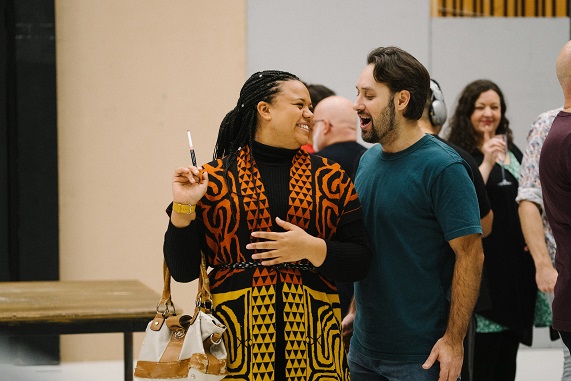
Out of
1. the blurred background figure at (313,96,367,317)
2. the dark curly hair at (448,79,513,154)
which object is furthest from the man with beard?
the dark curly hair at (448,79,513,154)

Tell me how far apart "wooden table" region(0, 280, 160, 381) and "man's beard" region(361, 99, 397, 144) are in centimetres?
140

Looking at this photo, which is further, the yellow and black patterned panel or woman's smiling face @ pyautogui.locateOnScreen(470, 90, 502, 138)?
the yellow and black patterned panel

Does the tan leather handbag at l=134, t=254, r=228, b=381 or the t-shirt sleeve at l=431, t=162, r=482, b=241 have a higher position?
the t-shirt sleeve at l=431, t=162, r=482, b=241

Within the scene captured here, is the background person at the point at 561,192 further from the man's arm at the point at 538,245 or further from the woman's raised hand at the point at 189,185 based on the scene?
the woman's raised hand at the point at 189,185

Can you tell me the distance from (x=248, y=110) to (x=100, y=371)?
13.1 feet

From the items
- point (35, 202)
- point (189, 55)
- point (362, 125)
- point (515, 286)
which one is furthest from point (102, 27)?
point (362, 125)

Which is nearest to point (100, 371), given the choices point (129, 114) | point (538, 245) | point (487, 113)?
point (129, 114)

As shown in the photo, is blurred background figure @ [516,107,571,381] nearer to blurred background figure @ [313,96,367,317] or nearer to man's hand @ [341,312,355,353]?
blurred background figure @ [313,96,367,317]

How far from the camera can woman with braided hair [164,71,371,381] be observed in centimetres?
238

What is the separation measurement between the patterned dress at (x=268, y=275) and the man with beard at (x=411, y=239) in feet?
0.66

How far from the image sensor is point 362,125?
107 inches

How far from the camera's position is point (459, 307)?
2.54 meters

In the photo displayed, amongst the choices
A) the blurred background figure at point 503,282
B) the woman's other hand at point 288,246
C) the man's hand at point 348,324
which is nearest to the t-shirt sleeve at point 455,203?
the woman's other hand at point 288,246

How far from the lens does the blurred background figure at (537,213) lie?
3.79 meters
